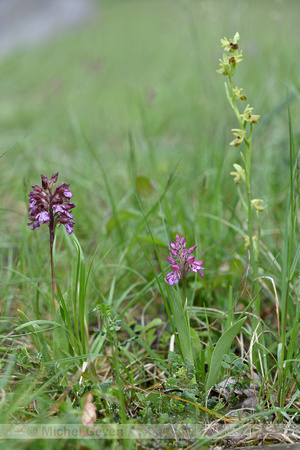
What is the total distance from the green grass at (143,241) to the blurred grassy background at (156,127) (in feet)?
0.06

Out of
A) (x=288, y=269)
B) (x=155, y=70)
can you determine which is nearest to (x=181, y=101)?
(x=155, y=70)

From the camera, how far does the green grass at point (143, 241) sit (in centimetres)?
113

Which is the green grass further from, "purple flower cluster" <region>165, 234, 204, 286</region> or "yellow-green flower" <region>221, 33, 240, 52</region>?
"yellow-green flower" <region>221, 33, 240, 52</region>

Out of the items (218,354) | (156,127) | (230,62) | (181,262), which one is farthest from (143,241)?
(156,127)

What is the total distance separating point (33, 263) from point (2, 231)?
1.90 feet

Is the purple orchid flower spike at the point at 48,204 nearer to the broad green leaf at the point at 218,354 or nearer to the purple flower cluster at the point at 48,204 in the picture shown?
the purple flower cluster at the point at 48,204

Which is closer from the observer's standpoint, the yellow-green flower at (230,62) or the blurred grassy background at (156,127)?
the yellow-green flower at (230,62)

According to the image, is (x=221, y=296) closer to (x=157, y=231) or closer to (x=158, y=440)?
(x=157, y=231)

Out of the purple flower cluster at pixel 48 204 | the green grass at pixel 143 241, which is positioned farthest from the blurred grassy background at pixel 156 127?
the purple flower cluster at pixel 48 204

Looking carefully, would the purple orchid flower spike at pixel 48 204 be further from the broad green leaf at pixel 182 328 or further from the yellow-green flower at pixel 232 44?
the yellow-green flower at pixel 232 44

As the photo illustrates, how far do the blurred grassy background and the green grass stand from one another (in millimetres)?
19

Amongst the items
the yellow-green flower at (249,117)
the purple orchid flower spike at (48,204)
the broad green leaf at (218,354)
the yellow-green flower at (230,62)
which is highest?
the yellow-green flower at (230,62)

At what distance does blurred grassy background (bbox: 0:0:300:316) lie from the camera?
203 centimetres

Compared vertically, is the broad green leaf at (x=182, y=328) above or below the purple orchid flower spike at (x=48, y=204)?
below
